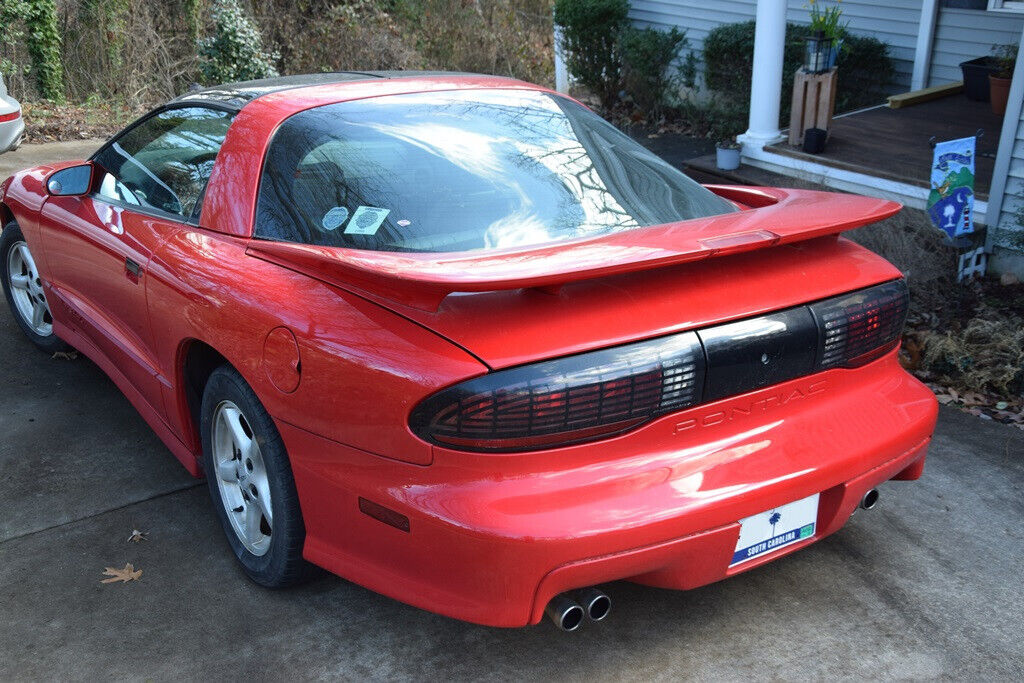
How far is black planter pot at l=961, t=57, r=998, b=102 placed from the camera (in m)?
8.42

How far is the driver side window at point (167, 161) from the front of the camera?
10.9ft

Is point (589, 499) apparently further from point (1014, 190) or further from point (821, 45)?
point (821, 45)

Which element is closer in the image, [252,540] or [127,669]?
[127,669]

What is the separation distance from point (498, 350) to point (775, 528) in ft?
2.97

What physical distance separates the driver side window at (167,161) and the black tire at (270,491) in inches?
26.7

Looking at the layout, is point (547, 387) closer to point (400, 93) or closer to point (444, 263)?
point (444, 263)

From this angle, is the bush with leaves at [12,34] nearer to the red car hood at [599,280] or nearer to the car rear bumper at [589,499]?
the red car hood at [599,280]

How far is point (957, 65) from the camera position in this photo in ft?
28.9

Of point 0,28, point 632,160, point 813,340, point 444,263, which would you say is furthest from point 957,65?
point 0,28

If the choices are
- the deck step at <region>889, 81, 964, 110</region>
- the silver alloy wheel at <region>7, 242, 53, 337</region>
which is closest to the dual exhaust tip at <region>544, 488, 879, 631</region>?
the silver alloy wheel at <region>7, 242, 53, 337</region>

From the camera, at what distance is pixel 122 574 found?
3.09 m

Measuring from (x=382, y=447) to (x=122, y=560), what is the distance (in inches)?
53.3

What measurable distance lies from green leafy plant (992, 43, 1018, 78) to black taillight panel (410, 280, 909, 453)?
6.45 m

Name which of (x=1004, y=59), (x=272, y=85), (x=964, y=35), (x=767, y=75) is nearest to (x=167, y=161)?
(x=272, y=85)
